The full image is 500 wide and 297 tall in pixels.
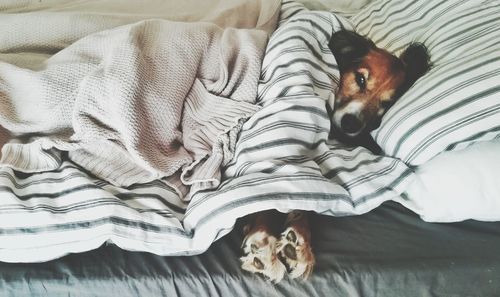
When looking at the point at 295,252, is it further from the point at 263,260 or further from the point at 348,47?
the point at 348,47

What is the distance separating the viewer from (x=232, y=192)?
82cm

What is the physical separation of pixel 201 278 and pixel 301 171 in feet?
0.93

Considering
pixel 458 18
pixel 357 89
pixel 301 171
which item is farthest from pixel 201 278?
pixel 458 18

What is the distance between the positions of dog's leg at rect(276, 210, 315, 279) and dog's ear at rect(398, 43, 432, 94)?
658mm

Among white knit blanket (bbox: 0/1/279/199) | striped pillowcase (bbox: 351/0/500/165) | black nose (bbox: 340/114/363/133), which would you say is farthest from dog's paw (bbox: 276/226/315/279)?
black nose (bbox: 340/114/363/133)

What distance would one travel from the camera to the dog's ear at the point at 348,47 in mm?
1276

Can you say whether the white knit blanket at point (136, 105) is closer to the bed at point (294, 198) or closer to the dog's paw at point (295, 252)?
the bed at point (294, 198)

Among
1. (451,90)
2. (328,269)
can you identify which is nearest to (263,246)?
(328,269)

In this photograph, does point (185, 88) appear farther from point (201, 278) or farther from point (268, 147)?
point (201, 278)

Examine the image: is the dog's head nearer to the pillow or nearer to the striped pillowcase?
the striped pillowcase

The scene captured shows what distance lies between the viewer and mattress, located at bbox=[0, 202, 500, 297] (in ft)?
2.60

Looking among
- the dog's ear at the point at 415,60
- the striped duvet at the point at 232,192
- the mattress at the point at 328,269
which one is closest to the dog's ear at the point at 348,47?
the dog's ear at the point at 415,60

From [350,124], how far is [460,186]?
399 mm

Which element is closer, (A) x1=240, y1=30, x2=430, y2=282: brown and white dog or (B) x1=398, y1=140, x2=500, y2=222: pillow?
(B) x1=398, y1=140, x2=500, y2=222: pillow
